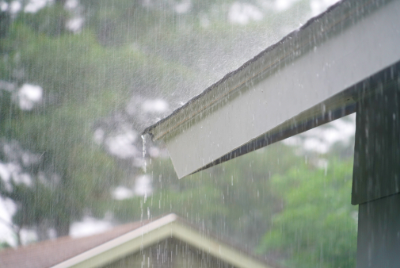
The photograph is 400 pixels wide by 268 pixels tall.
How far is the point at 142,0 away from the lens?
9305mm

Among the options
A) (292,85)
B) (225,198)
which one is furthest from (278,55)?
(225,198)

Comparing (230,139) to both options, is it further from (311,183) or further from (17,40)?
(17,40)

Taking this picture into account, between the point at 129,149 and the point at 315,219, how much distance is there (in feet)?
11.3

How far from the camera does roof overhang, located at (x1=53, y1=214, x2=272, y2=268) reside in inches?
155

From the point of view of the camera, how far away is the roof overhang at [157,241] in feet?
12.9

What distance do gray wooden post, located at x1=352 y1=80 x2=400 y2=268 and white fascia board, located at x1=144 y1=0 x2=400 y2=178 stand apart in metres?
0.12

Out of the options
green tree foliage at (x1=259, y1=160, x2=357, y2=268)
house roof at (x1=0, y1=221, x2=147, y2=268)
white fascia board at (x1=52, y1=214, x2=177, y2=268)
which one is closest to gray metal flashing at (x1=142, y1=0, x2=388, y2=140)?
white fascia board at (x1=52, y1=214, x2=177, y2=268)

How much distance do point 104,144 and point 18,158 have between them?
1473 mm

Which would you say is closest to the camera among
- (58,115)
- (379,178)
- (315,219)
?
(379,178)

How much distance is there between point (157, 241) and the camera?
407 cm

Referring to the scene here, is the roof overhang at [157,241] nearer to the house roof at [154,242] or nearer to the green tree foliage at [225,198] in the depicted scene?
the house roof at [154,242]

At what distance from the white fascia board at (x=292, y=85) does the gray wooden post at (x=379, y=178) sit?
118 millimetres

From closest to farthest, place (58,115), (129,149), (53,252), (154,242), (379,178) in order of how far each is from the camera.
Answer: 1. (379,178)
2. (154,242)
3. (53,252)
4. (58,115)
5. (129,149)

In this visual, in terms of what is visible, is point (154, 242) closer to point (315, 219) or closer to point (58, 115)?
point (315, 219)
